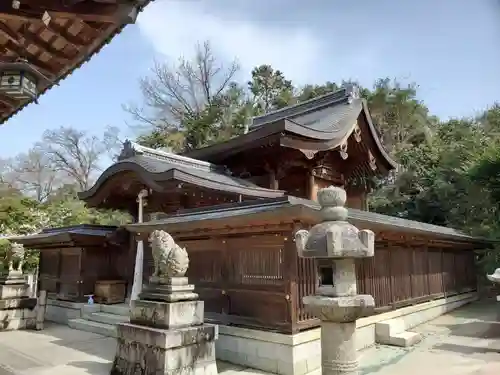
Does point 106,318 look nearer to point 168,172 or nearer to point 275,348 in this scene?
point 168,172

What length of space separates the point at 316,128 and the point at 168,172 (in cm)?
568

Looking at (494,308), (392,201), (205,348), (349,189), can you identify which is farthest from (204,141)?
(205,348)

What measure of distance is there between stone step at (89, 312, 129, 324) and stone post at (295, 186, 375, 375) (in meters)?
7.27

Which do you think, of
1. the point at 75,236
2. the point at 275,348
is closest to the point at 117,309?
the point at 75,236

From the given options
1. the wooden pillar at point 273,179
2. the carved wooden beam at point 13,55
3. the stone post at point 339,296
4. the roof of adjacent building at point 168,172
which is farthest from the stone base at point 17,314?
the stone post at point 339,296

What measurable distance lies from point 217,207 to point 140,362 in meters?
3.63

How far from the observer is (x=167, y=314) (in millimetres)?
6172

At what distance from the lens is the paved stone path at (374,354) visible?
697cm

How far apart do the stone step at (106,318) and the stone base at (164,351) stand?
3.83 metres

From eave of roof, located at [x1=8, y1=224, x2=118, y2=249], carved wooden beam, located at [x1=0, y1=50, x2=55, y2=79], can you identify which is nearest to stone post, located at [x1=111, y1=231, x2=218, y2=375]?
carved wooden beam, located at [x1=0, y1=50, x2=55, y2=79]

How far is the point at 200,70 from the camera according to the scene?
3600cm

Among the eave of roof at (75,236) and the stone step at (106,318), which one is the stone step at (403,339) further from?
the eave of roof at (75,236)

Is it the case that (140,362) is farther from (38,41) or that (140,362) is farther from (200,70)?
(200,70)

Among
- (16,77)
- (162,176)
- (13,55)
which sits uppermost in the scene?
(13,55)
